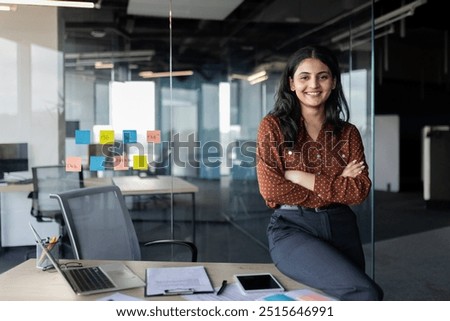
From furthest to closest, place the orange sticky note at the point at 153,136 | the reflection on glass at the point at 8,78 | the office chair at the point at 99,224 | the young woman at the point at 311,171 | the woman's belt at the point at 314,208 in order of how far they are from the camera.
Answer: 1. the orange sticky note at the point at 153,136
2. the reflection on glass at the point at 8,78
3. the office chair at the point at 99,224
4. the woman's belt at the point at 314,208
5. the young woman at the point at 311,171

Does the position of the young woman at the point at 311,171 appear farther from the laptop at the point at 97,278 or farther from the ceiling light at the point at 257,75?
the ceiling light at the point at 257,75

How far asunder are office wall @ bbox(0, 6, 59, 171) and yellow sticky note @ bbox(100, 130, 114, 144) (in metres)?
0.36

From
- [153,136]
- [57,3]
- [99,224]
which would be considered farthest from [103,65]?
[99,224]

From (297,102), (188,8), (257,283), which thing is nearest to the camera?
(257,283)

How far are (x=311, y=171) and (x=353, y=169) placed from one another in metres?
0.21

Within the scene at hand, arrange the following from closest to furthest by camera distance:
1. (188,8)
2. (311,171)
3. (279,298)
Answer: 1. (279,298)
2. (311,171)
3. (188,8)

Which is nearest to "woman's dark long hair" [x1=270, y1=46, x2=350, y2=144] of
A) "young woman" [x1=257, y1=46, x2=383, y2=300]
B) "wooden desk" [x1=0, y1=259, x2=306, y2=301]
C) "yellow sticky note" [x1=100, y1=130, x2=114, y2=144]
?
"young woman" [x1=257, y1=46, x2=383, y2=300]

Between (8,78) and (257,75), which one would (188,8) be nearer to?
(257,75)

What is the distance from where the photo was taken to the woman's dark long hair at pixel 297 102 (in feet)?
7.06

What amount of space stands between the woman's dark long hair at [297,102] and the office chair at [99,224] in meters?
0.95

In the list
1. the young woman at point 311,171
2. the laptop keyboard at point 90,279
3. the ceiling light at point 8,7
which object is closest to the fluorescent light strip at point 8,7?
the ceiling light at point 8,7

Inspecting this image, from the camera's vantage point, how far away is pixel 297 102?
2.23 meters

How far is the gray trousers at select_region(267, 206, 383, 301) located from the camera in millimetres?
1625

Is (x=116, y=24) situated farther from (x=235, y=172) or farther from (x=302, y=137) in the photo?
(x=302, y=137)
